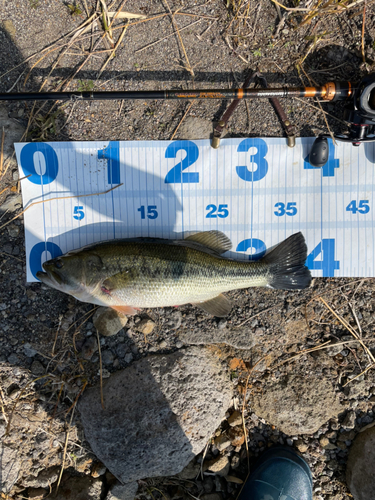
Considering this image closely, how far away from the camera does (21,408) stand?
3.06 m

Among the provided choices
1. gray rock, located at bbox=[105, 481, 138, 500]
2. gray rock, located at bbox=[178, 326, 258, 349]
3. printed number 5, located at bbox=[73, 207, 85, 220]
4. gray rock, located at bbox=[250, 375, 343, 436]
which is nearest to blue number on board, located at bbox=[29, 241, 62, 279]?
printed number 5, located at bbox=[73, 207, 85, 220]

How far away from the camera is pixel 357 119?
2.73 m

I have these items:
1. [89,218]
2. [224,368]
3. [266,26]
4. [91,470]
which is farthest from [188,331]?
[266,26]

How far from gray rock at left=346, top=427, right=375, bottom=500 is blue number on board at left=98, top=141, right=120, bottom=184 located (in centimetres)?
355

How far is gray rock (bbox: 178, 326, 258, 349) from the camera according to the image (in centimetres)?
306

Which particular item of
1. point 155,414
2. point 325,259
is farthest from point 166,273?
point 325,259

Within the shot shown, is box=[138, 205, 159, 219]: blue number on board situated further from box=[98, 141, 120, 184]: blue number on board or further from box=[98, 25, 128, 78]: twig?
box=[98, 25, 128, 78]: twig

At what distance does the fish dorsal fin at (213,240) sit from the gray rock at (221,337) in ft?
2.64

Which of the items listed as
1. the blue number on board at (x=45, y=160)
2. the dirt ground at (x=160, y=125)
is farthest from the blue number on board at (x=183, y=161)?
the blue number on board at (x=45, y=160)

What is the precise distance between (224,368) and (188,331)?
1.74 ft

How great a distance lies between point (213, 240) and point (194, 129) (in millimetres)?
1100

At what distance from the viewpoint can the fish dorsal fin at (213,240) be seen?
2.96 metres

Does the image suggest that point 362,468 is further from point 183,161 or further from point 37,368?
point 183,161

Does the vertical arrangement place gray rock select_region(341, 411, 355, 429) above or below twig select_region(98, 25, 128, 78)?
below
